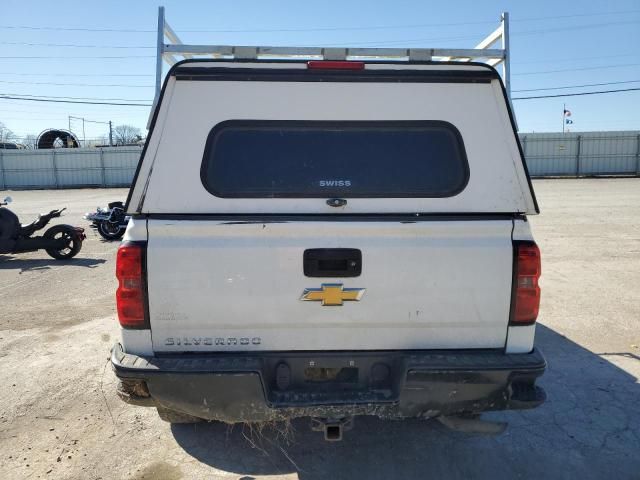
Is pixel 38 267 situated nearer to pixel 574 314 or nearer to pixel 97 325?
pixel 97 325

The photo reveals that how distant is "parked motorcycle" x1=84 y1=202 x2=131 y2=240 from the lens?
38.2ft

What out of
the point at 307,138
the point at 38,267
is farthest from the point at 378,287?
the point at 38,267

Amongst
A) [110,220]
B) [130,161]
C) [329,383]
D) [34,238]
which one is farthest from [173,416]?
[130,161]

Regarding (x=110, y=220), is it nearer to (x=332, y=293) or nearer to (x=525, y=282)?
(x=332, y=293)

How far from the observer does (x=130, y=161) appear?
3488 cm

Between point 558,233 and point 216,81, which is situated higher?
point 216,81

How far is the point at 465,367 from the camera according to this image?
2.51 m

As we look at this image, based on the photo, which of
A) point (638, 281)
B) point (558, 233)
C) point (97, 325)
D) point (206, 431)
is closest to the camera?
point (206, 431)

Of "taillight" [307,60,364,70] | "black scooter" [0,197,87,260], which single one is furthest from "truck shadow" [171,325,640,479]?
"black scooter" [0,197,87,260]

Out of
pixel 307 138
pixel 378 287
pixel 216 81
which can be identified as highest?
pixel 216 81

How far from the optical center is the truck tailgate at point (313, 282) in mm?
2539

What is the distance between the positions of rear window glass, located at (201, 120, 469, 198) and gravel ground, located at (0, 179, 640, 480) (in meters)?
1.75

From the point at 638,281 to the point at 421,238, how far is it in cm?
654

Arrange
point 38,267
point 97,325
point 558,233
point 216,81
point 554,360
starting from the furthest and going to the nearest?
point 558,233, point 38,267, point 97,325, point 554,360, point 216,81
